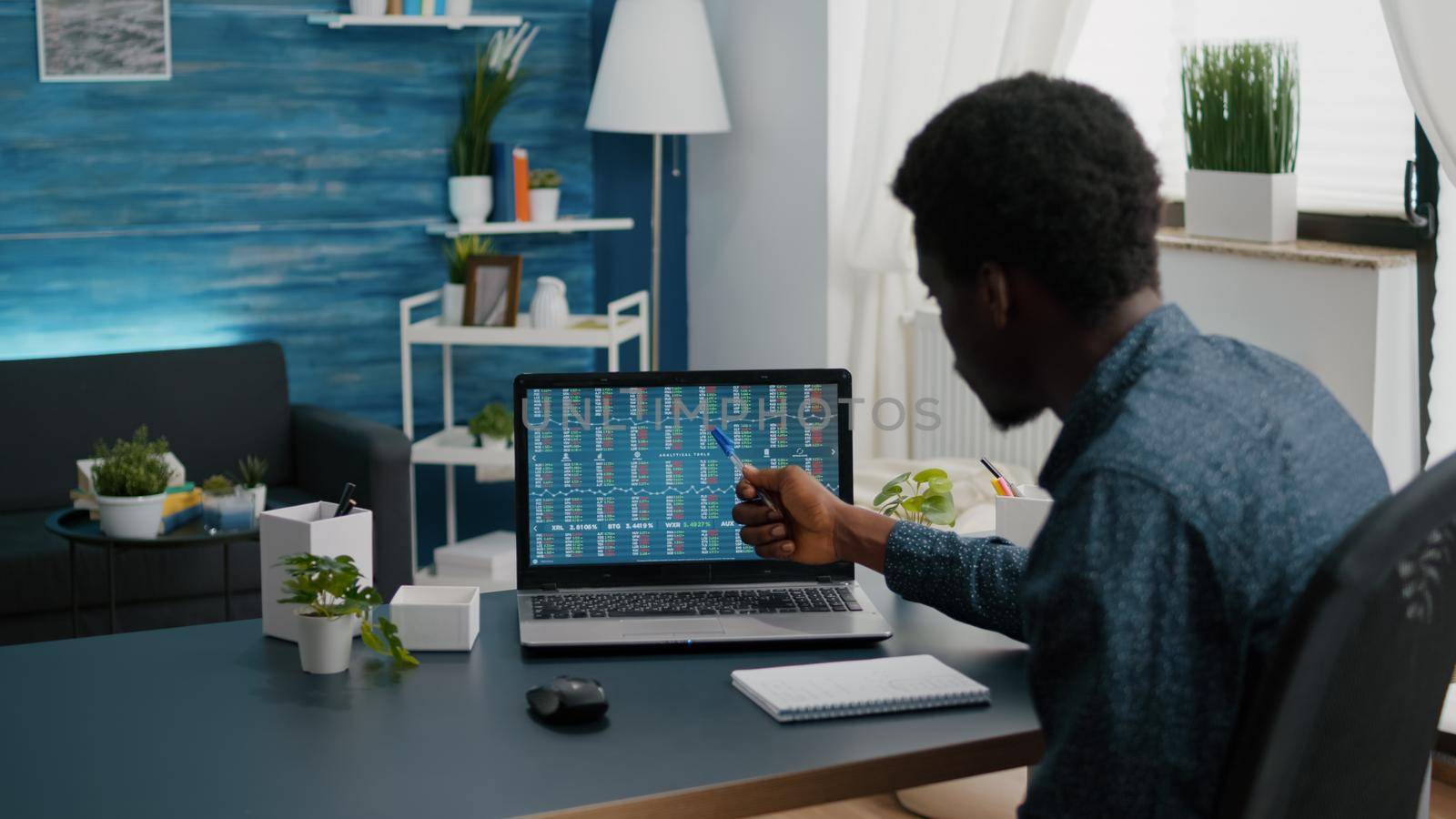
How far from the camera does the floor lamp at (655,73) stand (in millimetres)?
4188

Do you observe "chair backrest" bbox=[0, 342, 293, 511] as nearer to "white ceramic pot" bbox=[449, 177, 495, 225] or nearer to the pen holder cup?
"white ceramic pot" bbox=[449, 177, 495, 225]

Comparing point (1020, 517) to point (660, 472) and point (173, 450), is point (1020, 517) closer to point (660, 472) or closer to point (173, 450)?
point (660, 472)

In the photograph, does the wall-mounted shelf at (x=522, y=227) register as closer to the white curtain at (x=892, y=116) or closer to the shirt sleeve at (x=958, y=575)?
the white curtain at (x=892, y=116)

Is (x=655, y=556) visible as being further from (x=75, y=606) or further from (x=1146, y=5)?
(x=1146, y=5)

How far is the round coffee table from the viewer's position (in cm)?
301

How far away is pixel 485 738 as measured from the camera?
141 centimetres

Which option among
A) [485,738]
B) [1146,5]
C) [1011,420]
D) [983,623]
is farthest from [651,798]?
[1146,5]

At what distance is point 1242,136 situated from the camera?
10.3ft

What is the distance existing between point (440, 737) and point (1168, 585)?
0.74m

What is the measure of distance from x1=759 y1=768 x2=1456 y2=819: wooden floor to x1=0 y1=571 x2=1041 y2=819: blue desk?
4.08 ft

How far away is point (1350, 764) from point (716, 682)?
0.72 meters

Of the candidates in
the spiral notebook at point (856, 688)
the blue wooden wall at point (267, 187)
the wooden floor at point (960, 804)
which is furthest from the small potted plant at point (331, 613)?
the blue wooden wall at point (267, 187)

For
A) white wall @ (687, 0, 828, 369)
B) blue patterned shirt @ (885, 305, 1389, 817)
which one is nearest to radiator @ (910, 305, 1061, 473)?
white wall @ (687, 0, 828, 369)

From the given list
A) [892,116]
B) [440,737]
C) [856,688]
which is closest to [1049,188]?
[856,688]
